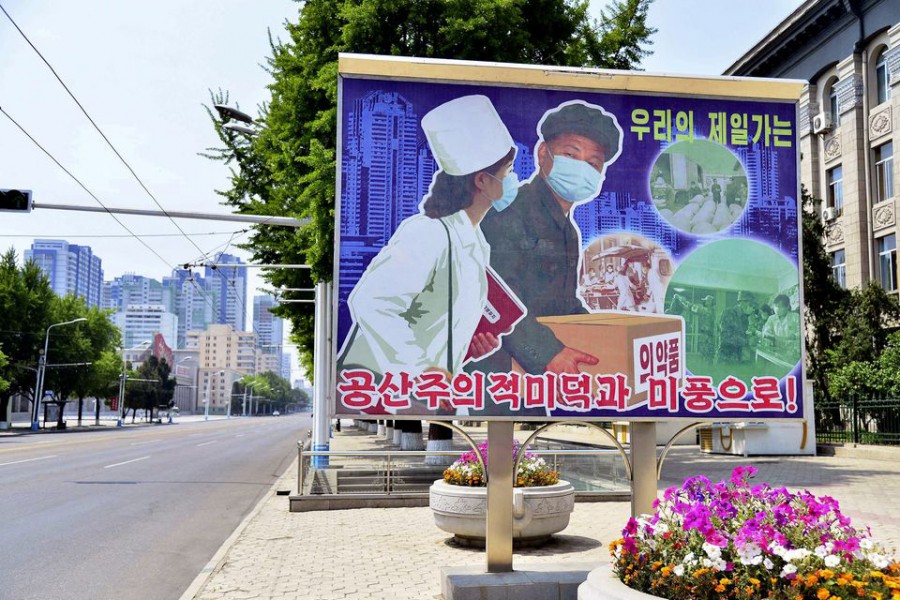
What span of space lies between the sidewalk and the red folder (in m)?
2.19

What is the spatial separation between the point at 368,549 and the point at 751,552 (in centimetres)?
Answer: 652

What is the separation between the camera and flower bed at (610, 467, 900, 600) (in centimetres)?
420

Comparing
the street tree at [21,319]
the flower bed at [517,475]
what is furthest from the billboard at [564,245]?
the street tree at [21,319]

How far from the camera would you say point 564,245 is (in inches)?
265

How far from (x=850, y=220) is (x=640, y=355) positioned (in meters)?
33.4

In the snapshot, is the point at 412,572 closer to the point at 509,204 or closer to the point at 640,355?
the point at 640,355

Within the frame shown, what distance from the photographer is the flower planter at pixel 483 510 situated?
9484 millimetres

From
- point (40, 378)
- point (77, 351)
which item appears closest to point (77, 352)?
point (77, 351)

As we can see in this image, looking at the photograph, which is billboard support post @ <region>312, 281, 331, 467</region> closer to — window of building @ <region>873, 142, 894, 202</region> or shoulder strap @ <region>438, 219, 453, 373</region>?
shoulder strap @ <region>438, 219, 453, 373</region>

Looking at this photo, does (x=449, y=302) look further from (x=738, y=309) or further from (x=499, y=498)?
(x=738, y=309)

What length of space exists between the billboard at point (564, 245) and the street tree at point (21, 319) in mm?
60432

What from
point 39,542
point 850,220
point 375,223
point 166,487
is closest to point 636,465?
point 375,223

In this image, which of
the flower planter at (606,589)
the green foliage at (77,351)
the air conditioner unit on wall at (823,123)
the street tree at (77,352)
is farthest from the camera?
the street tree at (77,352)

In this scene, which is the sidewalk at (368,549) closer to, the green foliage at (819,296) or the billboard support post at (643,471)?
the billboard support post at (643,471)
